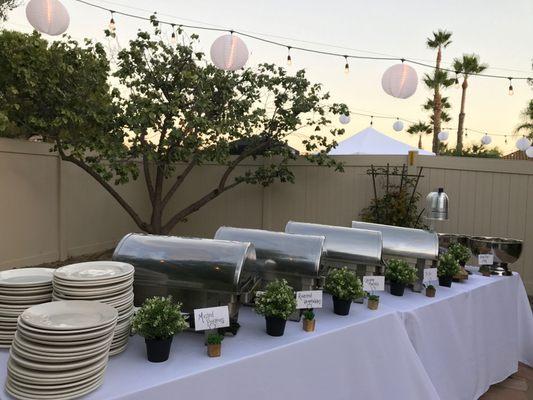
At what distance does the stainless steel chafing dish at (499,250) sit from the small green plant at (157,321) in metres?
2.19

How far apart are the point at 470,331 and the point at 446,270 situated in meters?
0.35

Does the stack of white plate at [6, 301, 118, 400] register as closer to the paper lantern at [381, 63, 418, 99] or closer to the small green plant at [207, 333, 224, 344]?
the small green plant at [207, 333, 224, 344]

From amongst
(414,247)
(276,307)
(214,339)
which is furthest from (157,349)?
(414,247)

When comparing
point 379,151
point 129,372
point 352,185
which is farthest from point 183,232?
point 129,372

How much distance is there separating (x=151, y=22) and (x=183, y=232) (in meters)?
3.40

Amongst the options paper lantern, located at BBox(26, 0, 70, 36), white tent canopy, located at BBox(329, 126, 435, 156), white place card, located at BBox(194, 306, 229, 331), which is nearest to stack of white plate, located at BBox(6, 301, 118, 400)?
white place card, located at BBox(194, 306, 229, 331)

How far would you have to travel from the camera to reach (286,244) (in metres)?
1.82

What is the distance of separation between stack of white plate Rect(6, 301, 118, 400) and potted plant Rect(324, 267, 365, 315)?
967 mm

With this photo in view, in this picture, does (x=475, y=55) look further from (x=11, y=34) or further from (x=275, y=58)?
(x=11, y=34)

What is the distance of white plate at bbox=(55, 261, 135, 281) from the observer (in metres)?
1.23

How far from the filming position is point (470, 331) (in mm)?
2287

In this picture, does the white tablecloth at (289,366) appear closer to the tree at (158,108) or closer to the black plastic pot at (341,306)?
the black plastic pot at (341,306)

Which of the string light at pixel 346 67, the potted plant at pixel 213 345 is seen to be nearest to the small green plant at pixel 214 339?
the potted plant at pixel 213 345

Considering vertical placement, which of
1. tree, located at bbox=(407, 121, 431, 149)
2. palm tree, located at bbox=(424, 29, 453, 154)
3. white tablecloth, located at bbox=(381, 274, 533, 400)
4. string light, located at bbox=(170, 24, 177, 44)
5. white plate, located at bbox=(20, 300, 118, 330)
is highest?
palm tree, located at bbox=(424, 29, 453, 154)
